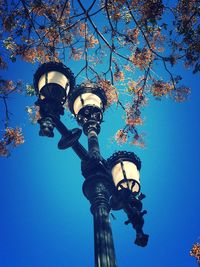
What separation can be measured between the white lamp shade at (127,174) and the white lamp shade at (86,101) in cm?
124

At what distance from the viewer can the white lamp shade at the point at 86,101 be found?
18.3ft

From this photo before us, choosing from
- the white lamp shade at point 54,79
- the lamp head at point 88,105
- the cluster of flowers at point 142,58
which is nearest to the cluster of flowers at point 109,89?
the cluster of flowers at point 142,58

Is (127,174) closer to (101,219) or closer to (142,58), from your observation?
(101,219)

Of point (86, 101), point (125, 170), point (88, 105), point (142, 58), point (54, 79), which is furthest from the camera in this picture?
point (142, 58)

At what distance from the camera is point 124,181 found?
15.2 ft

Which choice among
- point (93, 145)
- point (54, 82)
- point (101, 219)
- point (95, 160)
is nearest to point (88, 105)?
point (54, 82)

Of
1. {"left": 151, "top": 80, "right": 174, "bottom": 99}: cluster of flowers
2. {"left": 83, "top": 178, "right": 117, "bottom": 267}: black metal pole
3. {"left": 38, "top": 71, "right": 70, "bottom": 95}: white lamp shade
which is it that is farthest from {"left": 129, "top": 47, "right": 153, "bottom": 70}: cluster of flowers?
{"left": 83, "top": 178, "right": 117, "bottom": 267}: black metal pole

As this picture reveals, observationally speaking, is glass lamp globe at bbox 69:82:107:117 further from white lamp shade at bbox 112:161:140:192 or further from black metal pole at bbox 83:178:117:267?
black metal pole at bbox 83:178:117:267

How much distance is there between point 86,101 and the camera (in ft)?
18.5

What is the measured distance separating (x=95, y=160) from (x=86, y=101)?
1.67 meters

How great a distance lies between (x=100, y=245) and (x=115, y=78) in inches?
257

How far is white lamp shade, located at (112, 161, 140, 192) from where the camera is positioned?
466 cm

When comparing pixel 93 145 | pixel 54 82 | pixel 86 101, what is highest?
pixel 86 101

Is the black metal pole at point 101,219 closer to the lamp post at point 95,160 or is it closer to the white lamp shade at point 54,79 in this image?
the lamp post at point 95,160
